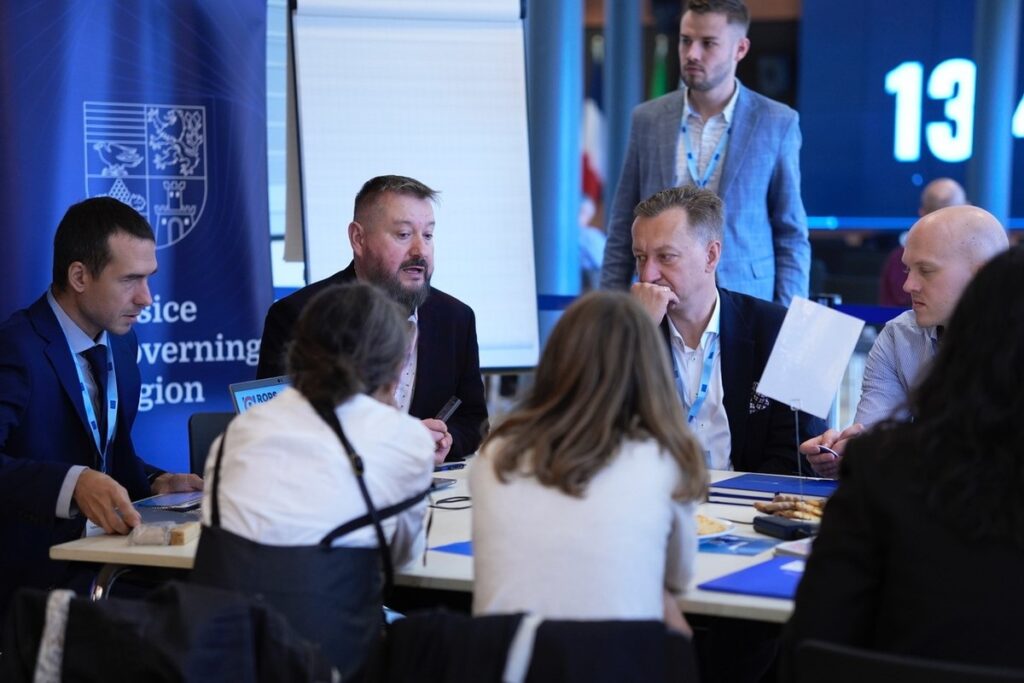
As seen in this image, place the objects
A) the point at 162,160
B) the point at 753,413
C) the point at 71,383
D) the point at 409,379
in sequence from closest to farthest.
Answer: the point at 71,383, the point at 753,413, the point at 409,379, the point at 162,160

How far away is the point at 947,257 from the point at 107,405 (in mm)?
2253

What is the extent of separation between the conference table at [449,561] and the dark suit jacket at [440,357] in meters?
0.78

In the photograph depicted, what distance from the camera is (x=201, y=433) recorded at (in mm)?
3994

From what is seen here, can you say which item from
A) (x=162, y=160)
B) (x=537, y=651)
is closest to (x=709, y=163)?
(x=162, y=160)

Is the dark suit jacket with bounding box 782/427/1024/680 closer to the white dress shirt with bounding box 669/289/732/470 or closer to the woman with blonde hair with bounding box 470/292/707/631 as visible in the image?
the woman with blonde hair with bounding box 470/292/707/631

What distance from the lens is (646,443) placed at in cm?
217

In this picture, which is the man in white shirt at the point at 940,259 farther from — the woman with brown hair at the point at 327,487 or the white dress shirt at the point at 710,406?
the woman with brown hair at the point at 327,487

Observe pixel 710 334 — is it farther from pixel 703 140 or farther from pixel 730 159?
pixel 703 140

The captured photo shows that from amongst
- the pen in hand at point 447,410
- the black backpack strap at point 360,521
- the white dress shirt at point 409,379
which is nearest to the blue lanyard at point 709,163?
the white dress shirt at point 409,379

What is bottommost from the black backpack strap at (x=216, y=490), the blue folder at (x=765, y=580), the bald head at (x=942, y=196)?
the blue folder at (x=765, y=580)

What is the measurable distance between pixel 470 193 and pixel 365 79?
2.05 ft

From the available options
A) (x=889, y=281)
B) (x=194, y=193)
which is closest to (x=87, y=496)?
(x=194, y=193)

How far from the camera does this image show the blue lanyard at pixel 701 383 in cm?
364

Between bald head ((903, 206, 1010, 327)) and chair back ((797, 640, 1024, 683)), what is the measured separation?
1.90 metres
